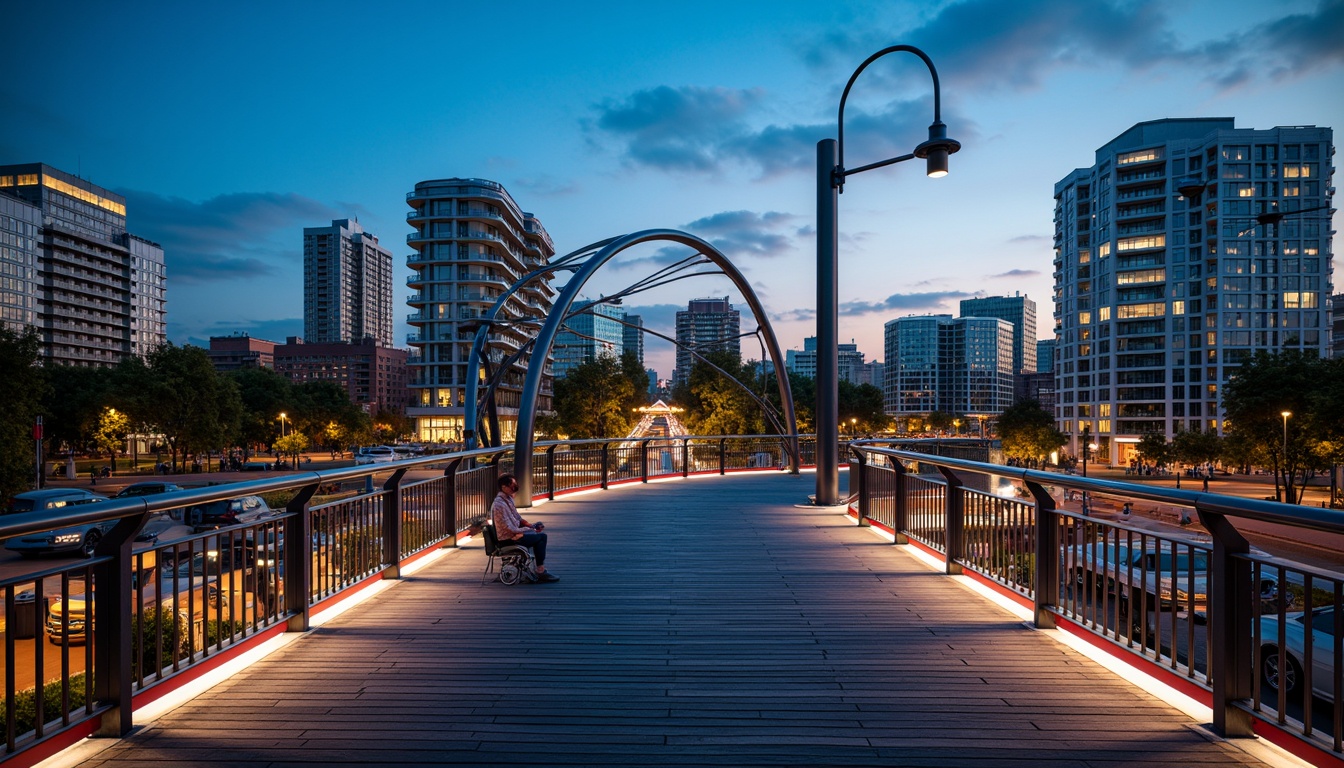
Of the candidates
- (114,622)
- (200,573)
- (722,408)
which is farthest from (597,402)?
(114,622)

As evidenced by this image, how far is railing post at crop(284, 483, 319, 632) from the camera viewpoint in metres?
4.98

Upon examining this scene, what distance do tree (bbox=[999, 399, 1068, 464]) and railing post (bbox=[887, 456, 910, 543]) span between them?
242 feet

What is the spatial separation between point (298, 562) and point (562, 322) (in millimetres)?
9294

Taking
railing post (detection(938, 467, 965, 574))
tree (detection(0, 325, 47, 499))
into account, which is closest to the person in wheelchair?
railing post (detection(938, 467, 965, 574))

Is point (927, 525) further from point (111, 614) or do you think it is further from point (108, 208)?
point (108, 208)

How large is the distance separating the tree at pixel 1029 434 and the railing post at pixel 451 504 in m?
76.6

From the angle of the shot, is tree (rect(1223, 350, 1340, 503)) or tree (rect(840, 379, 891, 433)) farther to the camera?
Answer: tree (rect(840, 379, 891, 433))

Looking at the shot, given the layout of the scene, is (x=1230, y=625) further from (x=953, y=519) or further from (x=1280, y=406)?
(x=1280, y=406)

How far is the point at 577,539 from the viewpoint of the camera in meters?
9.01

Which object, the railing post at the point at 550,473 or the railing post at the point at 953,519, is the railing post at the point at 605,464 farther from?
the railing post at the point at 953,519

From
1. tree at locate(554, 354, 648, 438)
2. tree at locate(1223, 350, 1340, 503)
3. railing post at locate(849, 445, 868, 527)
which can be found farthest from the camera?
tree at locate(554, 354, 648, 438)

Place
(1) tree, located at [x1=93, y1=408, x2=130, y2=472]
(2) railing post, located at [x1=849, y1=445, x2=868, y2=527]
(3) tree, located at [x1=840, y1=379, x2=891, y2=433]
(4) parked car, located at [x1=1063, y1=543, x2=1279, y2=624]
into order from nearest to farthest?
(4) parked car, located at [x1=1063, y1=543, x2=1279, y2=624] < (2) railing post, located at [x1=849, y1=445, x2=868, y2=527] < (1) tree, located at [x1=93, y1=408, x2=130, y2=472] < (3) tree, located at [x1=840, y1=379, x2=891, y2=433]

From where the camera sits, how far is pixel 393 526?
6762 mm

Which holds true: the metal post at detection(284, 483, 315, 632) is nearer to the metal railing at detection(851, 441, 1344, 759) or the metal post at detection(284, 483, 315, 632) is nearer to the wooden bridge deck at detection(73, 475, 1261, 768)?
the wooden bridge deck at detection(73, 475, 1261, 768)
